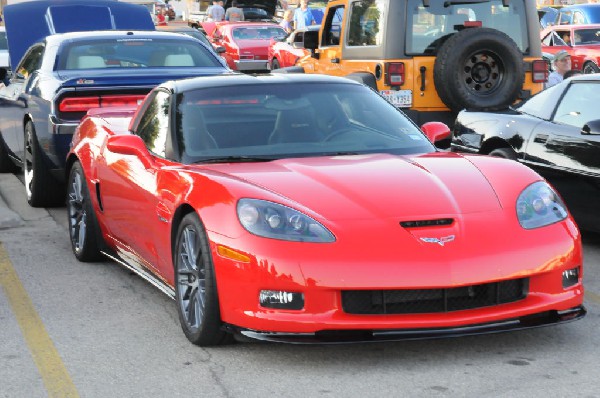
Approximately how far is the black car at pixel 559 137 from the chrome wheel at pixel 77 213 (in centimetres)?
313

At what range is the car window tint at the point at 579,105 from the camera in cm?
877

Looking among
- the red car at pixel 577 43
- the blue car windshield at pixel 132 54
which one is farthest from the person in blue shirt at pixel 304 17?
the blue car windshield at pixel 132 54

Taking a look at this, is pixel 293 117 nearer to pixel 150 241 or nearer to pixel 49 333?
pixel 150 241

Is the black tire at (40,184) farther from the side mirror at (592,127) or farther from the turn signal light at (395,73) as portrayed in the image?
the side mirror at (592,127)

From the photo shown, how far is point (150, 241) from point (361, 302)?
68.1 inches

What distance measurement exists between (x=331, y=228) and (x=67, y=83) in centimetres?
525

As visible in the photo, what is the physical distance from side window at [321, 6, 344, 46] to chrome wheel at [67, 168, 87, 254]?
23.4 ft

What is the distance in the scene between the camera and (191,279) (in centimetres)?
596

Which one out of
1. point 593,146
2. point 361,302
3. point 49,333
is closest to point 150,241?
point 49,333

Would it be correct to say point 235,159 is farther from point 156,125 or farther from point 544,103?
point 544,103

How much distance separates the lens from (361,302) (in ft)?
17.6

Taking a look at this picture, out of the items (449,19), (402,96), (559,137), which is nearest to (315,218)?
(559,137)

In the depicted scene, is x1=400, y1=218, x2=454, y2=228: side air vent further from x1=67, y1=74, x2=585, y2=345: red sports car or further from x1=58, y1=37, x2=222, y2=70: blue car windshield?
x1=58, y1=37, x2=222, y2=70: blue car windshield

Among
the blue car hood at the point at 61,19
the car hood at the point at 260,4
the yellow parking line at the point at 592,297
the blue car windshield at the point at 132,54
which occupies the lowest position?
the car hood at the point at 260,4
